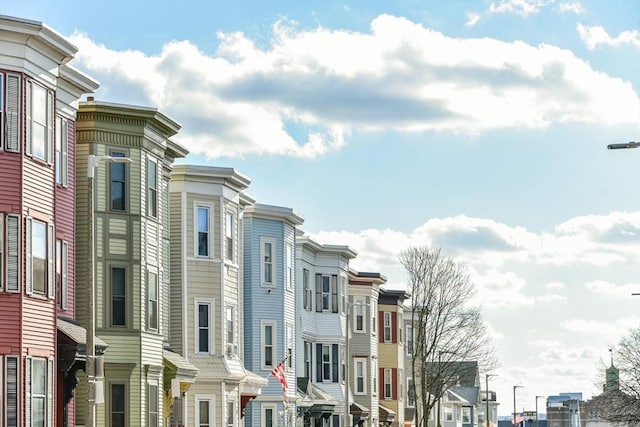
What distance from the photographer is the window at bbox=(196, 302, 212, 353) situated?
55.1 metres

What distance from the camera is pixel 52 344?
37.3m

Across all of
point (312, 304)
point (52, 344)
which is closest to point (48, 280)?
point (52, 344)

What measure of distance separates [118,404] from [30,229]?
1060cm

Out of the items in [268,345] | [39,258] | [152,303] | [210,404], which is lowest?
[210,404]

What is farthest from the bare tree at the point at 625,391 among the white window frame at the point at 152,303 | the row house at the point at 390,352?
the white window frame at the point at 152,303

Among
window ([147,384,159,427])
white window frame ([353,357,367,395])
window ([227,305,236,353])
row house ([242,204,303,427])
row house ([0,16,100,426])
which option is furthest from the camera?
white window frame ([353,357,367,395])

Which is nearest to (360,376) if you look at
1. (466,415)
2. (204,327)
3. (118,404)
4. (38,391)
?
(204,327)

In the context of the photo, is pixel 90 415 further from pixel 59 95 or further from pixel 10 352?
pixel 59 95

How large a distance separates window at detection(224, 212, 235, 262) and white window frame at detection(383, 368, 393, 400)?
134ft

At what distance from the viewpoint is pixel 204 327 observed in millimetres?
55344

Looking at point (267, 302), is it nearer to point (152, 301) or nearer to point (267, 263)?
point (267, 263)

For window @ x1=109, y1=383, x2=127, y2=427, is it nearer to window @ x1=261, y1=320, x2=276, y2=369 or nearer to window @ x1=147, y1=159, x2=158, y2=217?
window @ x1=147, y1=159, x2=158, y2=217

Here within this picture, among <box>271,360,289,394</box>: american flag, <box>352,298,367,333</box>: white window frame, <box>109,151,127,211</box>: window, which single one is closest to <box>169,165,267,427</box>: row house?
<box>271,360,289,394</box>: american flag

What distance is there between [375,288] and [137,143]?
46.0m
